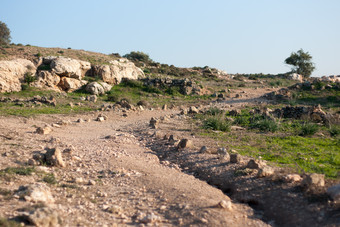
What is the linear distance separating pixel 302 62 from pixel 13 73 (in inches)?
1706

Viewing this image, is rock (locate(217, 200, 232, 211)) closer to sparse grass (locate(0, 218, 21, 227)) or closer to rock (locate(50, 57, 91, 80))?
sparse grass (locate(0, 218, 21, 227))

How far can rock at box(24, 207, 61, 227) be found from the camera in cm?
368

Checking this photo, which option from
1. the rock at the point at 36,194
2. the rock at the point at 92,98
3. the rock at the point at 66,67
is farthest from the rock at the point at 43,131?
the rock at the point at 66,67

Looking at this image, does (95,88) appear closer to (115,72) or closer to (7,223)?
(115,72)

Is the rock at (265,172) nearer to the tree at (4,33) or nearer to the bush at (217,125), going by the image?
the bush at (217,125)

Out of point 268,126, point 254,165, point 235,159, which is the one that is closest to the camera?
point 254,165

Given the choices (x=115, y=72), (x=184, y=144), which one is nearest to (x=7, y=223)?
(x=184, y=144)

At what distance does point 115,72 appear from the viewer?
26.3 meters

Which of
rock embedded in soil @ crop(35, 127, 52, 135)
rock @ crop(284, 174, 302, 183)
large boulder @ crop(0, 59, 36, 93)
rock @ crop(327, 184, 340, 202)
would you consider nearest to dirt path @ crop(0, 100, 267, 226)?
rock embedded in soil @ crop(35, 127, 52, 135)

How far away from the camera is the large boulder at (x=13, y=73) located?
1970cm

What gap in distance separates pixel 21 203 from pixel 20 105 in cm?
1334

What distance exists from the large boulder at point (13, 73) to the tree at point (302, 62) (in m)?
41.3

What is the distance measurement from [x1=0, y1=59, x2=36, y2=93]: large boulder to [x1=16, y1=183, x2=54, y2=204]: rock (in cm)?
1705

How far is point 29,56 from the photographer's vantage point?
79.4 ft
